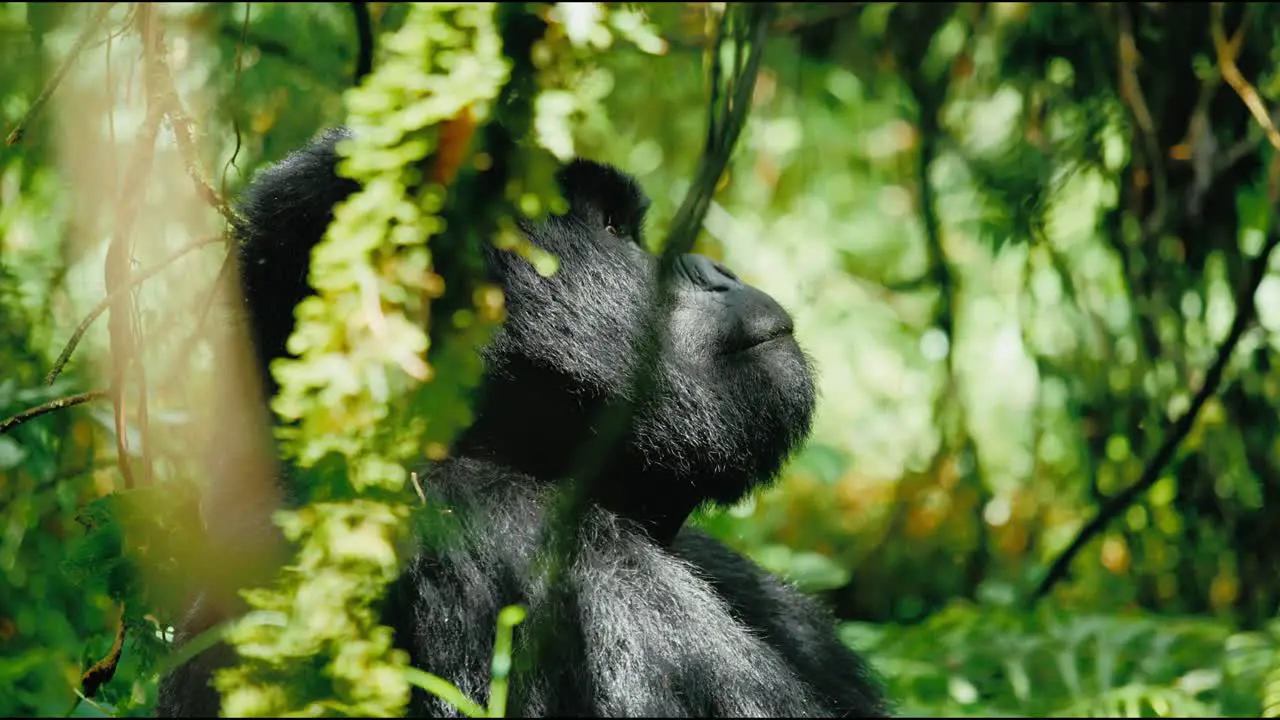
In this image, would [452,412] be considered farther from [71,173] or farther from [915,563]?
[915,563]

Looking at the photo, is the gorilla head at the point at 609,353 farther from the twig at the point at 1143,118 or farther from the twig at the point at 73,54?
the twig at the point at 1143,118

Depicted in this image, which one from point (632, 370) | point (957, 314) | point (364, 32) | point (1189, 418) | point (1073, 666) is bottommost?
point (1073, 666)

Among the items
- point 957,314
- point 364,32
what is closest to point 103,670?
point 364,32

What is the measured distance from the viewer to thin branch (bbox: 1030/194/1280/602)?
353 centimetres

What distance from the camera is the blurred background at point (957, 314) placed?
3012 millimetres

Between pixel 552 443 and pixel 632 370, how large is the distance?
20 cm

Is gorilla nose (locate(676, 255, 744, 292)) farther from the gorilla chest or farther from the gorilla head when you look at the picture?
the gorilla chest

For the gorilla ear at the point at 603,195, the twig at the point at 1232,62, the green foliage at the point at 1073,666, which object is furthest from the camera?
the twig at the point at 1232,62

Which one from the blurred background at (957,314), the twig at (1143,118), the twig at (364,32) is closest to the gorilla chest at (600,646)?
the blurred background at (957,314)

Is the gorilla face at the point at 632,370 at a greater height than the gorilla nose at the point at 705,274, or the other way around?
the gorilla nose at the point at 705,274

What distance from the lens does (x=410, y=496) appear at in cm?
149

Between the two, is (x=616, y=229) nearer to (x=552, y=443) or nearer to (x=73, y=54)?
(x=552, y=443)

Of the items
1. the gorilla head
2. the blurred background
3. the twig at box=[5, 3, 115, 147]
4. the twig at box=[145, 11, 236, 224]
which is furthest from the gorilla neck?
the twig at box=[5, 3, 115, 147]

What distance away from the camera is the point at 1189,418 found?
3.70 m
